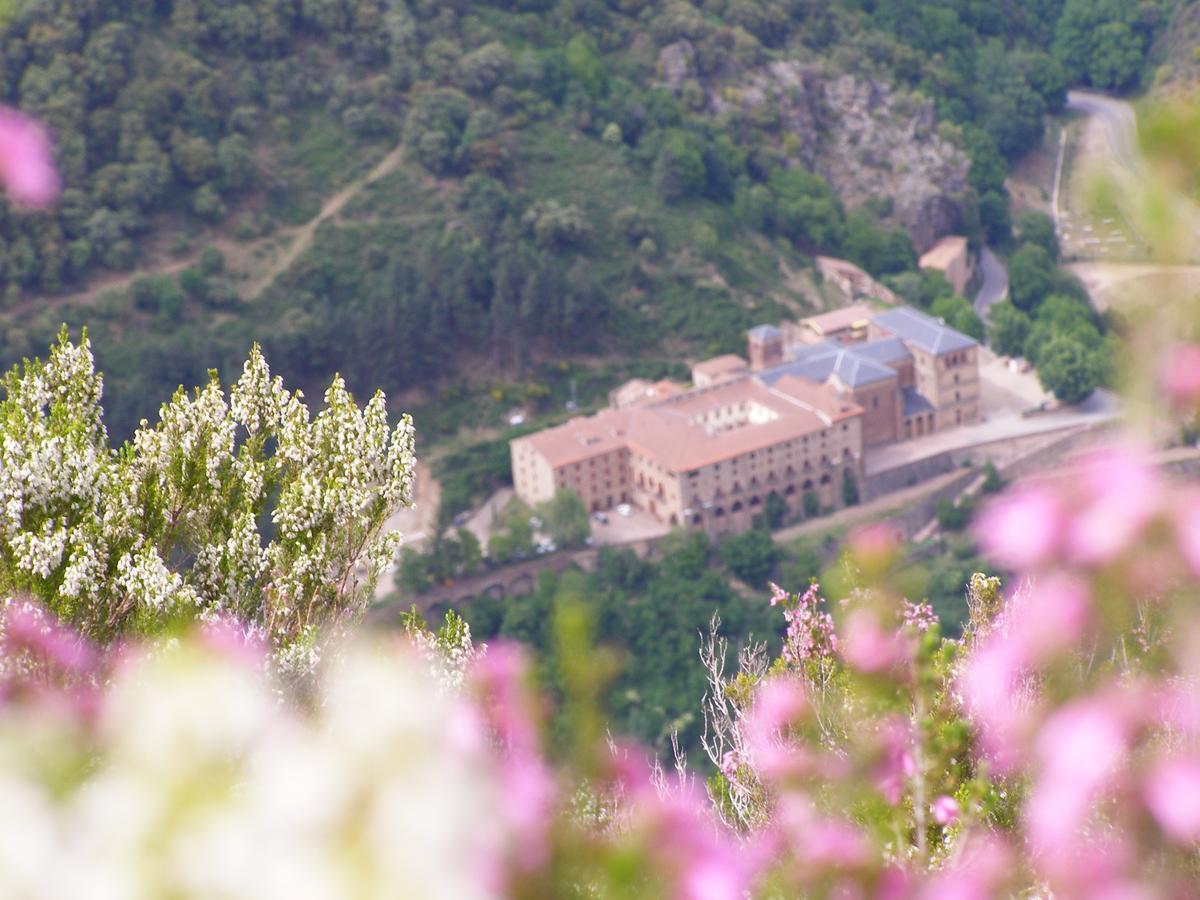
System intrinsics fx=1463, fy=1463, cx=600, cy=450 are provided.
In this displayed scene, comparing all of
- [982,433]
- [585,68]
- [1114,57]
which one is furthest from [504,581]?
[1114,57]

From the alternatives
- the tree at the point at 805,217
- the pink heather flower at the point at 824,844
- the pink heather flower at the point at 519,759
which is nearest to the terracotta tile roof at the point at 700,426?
the tree at the point at 805,217

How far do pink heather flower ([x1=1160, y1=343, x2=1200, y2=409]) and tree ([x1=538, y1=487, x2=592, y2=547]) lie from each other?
2503 cm

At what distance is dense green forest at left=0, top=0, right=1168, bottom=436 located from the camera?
31.2 meters

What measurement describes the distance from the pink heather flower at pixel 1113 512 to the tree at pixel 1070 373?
101ft

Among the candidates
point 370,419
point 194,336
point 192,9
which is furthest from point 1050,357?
point 370,419

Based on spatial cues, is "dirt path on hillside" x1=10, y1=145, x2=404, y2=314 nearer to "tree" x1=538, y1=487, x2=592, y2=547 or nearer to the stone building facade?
the stone building facade

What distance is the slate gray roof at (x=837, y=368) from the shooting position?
29.8 metres

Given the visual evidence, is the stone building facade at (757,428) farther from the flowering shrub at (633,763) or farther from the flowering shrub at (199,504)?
the flowering shrub at (633,763)

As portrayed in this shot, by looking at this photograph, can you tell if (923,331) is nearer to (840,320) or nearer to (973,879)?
(840,320)

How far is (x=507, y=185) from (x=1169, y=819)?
3533 cm

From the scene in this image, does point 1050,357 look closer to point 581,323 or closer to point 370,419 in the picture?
point 581,323

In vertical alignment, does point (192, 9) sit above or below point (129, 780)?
below

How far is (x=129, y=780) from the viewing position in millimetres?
1618

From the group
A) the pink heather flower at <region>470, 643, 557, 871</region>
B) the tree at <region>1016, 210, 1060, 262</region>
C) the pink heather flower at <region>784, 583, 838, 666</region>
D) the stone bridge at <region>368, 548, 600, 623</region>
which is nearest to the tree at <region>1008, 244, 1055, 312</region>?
the tree at <region>1016, 210, 1060, 262</region>
